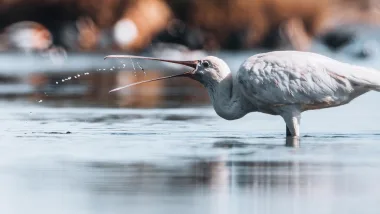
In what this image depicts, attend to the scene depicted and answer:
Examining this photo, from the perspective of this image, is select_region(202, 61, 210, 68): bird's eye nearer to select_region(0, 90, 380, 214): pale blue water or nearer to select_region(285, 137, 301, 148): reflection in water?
select_region(0, 90, 380, 214): pale blue water

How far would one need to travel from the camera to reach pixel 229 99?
49.1ft

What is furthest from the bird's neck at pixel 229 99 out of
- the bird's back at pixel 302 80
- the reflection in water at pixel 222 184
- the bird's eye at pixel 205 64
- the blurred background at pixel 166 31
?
the blurred background at pixel 166 31

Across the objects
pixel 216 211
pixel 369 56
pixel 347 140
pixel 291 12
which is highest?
pixel 291 12

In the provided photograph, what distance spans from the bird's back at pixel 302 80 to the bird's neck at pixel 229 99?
0.43 m

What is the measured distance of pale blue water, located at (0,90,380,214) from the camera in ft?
31.9

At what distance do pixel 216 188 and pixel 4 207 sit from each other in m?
1.80

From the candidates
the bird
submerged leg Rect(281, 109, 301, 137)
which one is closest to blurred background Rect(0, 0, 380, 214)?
submerged leg Rect(281, 109, 301, 137)

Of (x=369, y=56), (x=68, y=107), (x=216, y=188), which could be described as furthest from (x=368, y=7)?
(x=216, y=188)

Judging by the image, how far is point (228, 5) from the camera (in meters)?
53.5

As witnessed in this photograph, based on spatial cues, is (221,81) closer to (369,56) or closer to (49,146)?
(49,146)

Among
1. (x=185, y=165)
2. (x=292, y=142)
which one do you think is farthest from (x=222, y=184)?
(x=292, y=142)

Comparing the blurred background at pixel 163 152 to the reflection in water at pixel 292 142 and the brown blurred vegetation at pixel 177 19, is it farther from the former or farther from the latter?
the brown blurred vegetation at pixel 177 19

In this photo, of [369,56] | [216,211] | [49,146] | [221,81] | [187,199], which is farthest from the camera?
[369,56]

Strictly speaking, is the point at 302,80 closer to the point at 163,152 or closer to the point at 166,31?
the point at 163,152
